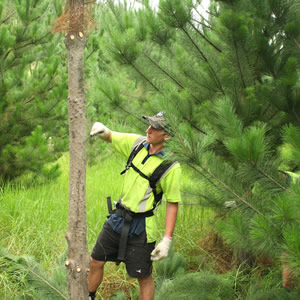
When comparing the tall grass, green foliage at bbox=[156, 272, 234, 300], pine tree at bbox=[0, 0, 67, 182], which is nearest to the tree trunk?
green foliage at bbox=[156, 272, 234, 300]

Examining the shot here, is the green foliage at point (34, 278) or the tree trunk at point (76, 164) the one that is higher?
the tree trunk at point (76, 164)

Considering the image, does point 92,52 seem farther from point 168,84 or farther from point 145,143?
point 145,143

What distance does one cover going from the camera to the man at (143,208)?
2678 millimetres

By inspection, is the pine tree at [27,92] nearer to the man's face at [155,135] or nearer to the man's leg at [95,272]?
the man's leg at [95,272]

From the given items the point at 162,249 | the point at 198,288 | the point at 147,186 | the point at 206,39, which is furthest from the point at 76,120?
the point at 206,39

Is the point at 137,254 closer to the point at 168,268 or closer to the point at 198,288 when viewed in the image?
the point at 198,288

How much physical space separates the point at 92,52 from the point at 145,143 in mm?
4583

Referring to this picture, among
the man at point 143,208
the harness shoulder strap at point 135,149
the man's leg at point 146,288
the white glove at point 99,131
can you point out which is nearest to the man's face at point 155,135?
the man at point 143,208

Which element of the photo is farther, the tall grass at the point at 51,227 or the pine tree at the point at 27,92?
the pine tree at the point at 27,92

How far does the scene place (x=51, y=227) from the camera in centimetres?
424

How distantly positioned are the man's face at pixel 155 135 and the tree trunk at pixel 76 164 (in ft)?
1.87

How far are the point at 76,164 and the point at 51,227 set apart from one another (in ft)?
7.31

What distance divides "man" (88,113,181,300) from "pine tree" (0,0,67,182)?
108 inches

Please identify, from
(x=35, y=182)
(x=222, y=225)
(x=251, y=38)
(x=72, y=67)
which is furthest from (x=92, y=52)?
(x=222, y=225)
